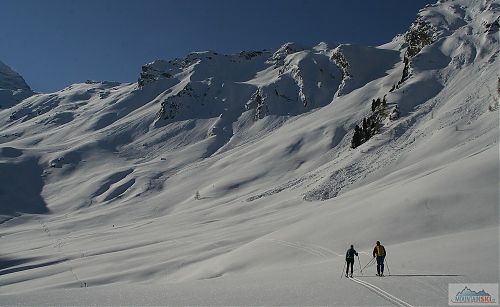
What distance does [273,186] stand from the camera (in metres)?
81.2

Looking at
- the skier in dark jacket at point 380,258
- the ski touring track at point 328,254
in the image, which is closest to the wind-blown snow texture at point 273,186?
the ski touring track at point 328,254

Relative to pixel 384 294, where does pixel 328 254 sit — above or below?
above

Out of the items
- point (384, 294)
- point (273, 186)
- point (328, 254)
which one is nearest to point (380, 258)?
point (384, 294)

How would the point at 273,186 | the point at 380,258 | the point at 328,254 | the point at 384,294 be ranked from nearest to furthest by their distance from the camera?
1. the point at 384,294
2. the point at 380,258
3. the point at 328,254
4. the point at 273,186

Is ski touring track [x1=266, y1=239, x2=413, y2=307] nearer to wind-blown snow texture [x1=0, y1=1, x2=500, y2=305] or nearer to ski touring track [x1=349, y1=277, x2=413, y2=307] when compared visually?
ski touring track [x1=349, y1=277, x2=413, y2=307]

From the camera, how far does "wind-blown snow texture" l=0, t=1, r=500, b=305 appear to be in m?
20.9

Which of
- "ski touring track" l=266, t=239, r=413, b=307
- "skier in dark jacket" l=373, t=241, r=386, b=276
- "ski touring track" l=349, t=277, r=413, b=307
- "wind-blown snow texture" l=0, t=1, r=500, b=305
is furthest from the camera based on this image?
"wind-blown snow texture" l=0, t=1, r=500, b=305

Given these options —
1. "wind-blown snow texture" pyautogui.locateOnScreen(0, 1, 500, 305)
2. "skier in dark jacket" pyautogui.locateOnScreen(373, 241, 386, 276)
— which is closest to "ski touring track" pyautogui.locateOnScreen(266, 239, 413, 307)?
"wind-blown snow texture" pyautogui.locateOnScreen(0, 1, 500, 305)

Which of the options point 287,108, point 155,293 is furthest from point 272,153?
point 155,293

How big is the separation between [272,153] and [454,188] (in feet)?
232

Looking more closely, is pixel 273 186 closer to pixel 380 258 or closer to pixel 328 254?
pixel 328 254

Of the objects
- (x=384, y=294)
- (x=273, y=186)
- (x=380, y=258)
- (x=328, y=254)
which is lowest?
(x=384, y=294)

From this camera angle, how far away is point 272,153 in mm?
100625

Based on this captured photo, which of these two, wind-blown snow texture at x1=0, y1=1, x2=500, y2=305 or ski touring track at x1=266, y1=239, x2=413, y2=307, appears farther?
wind-blown snow texture at x1=0, y1=1, x2=500, y2=305
